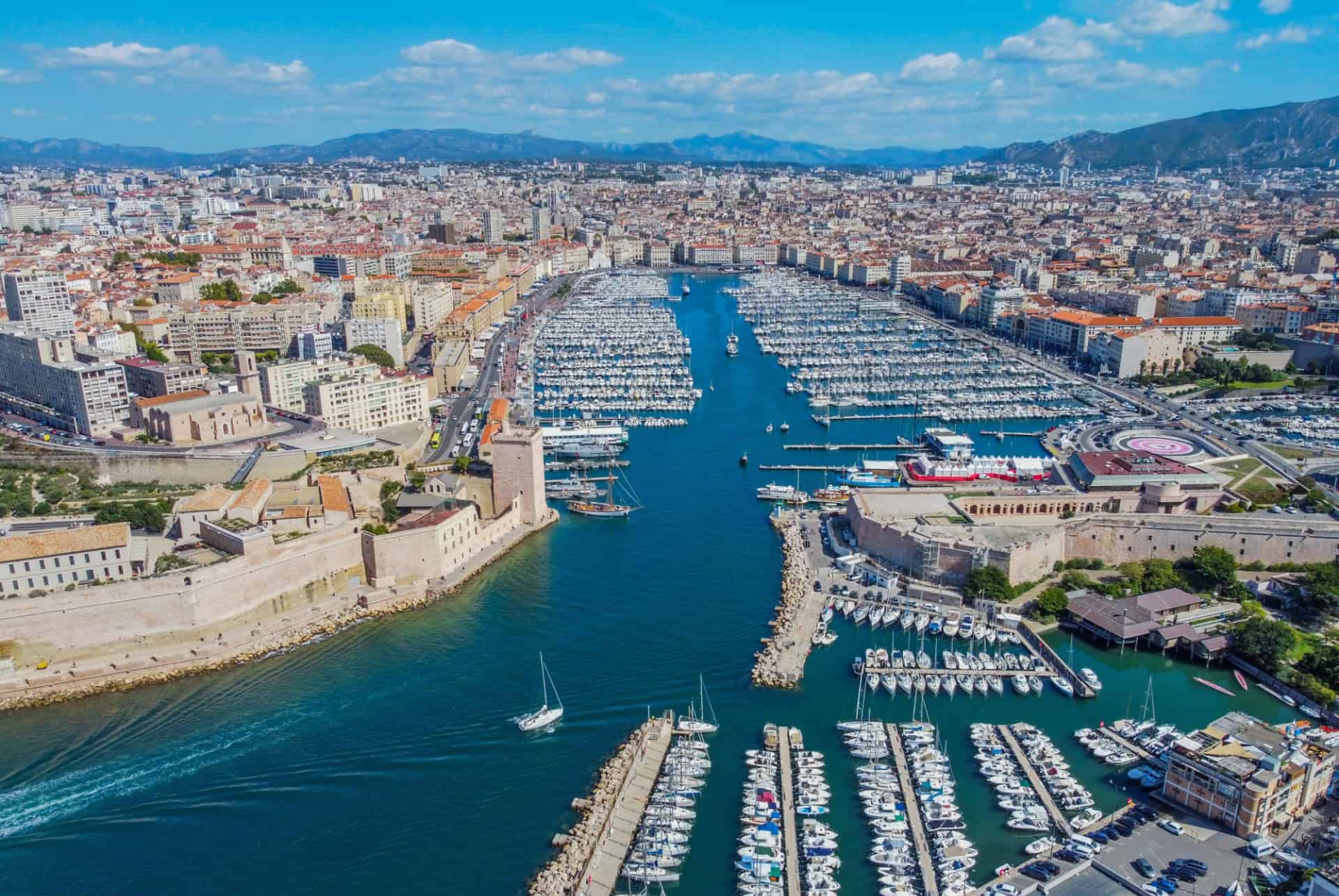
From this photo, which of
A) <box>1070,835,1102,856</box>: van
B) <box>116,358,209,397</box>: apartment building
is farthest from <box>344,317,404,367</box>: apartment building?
<box>1070,835,1102,856</box>: van

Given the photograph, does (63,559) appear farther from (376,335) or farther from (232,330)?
(232,330)

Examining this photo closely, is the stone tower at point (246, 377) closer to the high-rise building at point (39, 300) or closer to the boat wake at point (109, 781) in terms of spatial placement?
the high-rise building at point (39, 300)

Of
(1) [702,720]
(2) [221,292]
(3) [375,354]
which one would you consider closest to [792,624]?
(1) [702,720]

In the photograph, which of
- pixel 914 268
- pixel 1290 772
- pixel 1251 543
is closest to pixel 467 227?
pixel 914 268

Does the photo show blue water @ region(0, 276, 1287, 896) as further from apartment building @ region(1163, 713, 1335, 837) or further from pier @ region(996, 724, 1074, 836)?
apartment building @ region(1163, 713, 1335, 837)

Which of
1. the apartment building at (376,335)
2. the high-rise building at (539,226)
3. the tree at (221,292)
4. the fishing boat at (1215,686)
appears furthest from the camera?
the high-rise building at (539,226)

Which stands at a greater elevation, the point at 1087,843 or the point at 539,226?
the point at 539,226

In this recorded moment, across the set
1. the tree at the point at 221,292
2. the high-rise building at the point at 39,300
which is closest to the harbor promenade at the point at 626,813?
the high-rise building at the point at 39,300
